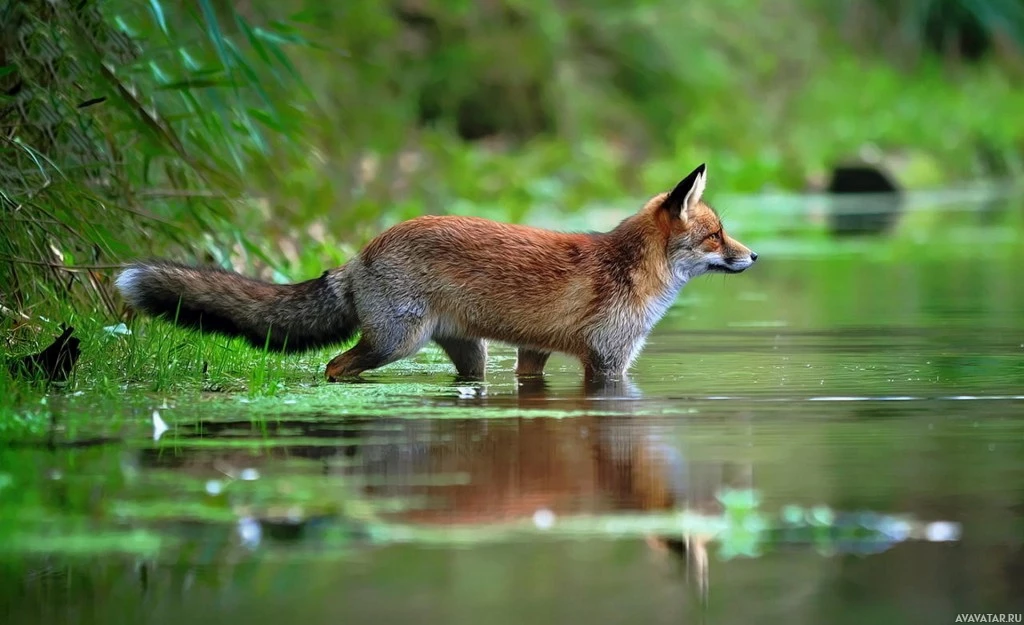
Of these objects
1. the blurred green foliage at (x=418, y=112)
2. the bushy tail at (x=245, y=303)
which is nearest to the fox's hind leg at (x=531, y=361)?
the bushy tail at (x=245, y=303)

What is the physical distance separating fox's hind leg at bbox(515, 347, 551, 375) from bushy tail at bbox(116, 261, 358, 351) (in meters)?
0.92

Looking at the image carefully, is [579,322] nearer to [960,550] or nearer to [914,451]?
[914,451]

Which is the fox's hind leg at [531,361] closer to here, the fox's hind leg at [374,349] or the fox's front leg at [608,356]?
the fox's front leg at [608,356]

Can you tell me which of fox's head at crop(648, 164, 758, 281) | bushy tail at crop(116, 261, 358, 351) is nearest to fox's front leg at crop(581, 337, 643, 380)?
fox's head at crop(648, 164, 758, 281)

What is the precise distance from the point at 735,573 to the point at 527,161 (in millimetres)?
19396

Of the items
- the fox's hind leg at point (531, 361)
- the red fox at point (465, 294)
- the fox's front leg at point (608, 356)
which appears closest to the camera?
the red fox at point (465, 294)

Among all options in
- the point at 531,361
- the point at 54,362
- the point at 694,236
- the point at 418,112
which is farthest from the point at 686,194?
the point at 418,112

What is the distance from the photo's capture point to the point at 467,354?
9.06m

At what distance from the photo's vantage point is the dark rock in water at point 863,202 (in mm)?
22422

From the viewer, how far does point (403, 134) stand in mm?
20578

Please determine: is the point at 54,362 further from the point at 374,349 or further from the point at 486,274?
the point at 486,274

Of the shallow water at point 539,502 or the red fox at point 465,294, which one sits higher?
the red fox at point 465,294

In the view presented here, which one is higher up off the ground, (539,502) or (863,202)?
(863,202)

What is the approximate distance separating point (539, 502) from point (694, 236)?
4.37 m
